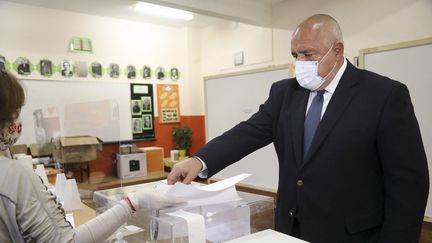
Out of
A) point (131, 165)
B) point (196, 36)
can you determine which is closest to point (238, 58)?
point (196, 36)

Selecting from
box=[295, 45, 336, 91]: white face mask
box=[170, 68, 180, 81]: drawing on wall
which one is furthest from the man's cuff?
box=[170, 68, 180, 81]: drawing on wall

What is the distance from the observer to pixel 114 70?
5.07 metres

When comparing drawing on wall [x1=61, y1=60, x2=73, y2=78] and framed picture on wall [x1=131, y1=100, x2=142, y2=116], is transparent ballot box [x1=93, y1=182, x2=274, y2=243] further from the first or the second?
framed picture on wall [x1=131, y1=100, x2=142, y2=116]

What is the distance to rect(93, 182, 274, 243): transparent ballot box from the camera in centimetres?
87

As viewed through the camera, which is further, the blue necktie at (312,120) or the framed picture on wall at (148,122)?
the framed picture on wall at (148,122)

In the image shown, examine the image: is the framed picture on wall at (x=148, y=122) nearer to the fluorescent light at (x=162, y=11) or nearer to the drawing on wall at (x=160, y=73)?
the drawing on wall at (x=160, y=73)

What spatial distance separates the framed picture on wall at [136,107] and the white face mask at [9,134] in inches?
169

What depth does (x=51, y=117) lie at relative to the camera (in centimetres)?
356

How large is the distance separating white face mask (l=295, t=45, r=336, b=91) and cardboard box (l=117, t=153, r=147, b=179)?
3.35 meters

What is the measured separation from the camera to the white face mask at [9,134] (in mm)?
953

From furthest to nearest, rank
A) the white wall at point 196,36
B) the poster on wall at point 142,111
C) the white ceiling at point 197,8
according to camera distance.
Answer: the poster on wall at point 142,111, the white ceiling at point 197,8, the white wall at point 196,36

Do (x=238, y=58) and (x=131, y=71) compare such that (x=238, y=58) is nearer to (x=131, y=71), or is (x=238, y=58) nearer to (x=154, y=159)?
(x=131, y=71)

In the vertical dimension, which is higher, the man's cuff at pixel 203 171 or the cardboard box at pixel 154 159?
the man's cuff at pixel 203 171

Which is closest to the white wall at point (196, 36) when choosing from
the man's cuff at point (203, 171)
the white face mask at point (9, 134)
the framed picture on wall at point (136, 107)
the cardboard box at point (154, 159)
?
the framed picture on wall at point (136, 107)
